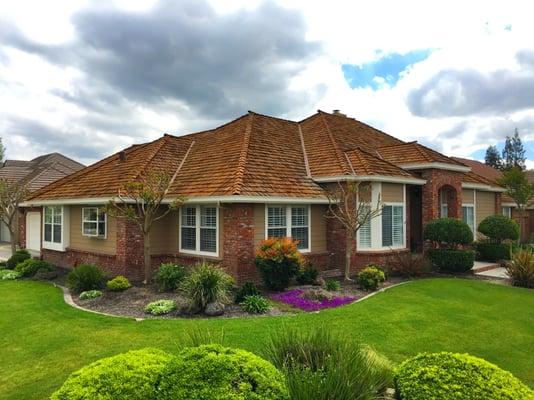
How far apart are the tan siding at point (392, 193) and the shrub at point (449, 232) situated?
5.36 ft

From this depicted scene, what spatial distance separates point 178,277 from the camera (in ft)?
40.0

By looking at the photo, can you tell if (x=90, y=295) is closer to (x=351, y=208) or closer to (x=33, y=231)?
(x=351, y=208)

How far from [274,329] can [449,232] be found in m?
9.85

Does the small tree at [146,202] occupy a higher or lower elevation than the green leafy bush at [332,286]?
higher

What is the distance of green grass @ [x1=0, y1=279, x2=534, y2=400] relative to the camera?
21.5 feet

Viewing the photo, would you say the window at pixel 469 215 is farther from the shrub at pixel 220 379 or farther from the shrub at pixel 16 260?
the shrub at pixel 16 260

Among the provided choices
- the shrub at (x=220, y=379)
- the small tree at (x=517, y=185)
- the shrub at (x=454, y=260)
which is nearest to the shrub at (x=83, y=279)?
the shrub at (x=220, y=379)

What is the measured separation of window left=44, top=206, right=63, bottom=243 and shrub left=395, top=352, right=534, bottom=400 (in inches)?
673

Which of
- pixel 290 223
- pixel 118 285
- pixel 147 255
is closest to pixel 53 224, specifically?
pixel 147 255

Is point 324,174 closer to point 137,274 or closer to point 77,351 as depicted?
point 137,274

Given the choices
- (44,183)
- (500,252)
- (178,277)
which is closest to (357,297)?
(178,277)

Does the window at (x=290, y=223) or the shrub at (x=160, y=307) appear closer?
the shrub at (x=160, y=307)

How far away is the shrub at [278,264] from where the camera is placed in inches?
465

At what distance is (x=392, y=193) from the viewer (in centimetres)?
1530
